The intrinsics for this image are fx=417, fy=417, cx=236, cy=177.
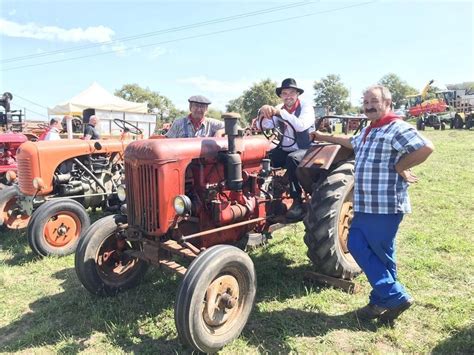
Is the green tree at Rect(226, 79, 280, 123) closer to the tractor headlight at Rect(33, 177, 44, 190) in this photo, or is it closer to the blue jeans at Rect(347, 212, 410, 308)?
the tractor headlight at Rect(33, 177, 44, 190)

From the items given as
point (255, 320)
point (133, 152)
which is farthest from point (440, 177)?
point (133, 152)

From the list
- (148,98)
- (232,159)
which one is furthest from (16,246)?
(148,98)

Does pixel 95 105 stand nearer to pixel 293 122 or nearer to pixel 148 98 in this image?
pixel 293 122

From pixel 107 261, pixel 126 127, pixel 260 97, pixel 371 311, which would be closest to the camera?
pixel 371 311

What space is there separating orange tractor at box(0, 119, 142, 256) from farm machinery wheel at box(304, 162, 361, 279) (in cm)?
258

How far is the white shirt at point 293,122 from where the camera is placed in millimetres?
3867

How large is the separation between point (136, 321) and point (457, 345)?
7.58 feet

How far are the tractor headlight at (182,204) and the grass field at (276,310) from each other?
35.6 inches

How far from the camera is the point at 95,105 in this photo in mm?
21062

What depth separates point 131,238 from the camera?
134 inches

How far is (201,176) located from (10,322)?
196 cm

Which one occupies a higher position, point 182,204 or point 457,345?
point 182,204

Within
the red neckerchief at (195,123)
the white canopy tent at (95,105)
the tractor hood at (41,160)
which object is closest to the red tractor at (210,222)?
the red neckerchief at (195,123)

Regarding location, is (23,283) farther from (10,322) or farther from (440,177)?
(440,177)
